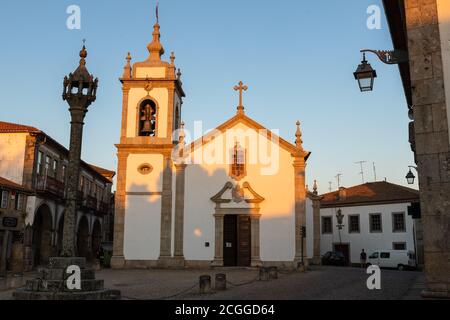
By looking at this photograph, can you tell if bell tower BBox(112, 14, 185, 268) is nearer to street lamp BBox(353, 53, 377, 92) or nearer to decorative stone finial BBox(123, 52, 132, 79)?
decorative stone finial BBox(123, 52, 132, 79)

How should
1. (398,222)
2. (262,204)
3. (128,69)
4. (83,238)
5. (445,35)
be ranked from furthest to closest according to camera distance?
(398,222) < (83,238) < (128,69) < (262,204) < (445,35)

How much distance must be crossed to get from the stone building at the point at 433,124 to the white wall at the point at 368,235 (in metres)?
31.1

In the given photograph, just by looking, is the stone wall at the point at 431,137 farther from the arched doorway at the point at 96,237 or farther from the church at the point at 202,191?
the arched doorway at the point at 96,237

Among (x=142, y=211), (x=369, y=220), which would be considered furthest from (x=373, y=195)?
(x=142, y=211)

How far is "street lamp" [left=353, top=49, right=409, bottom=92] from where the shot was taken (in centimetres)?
895

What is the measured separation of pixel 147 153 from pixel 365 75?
18111mm

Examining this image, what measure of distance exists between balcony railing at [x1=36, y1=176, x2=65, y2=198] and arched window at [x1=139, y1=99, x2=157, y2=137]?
595 centimetres

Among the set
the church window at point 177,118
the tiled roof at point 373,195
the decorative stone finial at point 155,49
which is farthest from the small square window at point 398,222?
the decorative stone finial at point 155,49

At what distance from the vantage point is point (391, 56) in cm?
902

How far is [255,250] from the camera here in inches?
971

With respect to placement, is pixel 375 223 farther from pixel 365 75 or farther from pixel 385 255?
pixel 365 75

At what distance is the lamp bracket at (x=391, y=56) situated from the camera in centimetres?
894

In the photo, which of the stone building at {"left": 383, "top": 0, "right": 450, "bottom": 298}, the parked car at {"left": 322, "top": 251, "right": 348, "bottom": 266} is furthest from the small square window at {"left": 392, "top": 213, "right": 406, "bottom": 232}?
the stone building at {"left": 383, "top": 0, "right": 450, "bottom": 298}
